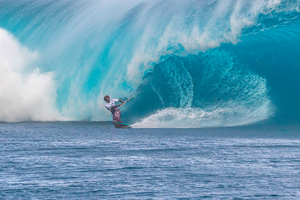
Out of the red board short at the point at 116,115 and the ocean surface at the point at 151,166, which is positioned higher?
the red board short at the point at 116,115

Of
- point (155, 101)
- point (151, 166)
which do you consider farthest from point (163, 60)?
point (151, 166)

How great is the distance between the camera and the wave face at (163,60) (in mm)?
14461

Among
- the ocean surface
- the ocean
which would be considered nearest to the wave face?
the ocean

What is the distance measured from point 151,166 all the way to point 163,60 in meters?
9.36

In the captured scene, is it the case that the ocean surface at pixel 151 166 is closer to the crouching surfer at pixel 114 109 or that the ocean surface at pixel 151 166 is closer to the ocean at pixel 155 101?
the ocean at pixel 155 101

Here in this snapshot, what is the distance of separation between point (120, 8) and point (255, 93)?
900cm

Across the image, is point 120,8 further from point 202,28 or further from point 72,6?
point 202,28

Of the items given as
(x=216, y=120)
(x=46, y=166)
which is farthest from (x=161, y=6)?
(x=46, y=166)

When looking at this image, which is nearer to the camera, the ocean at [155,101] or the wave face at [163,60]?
the ocean at [155,101]

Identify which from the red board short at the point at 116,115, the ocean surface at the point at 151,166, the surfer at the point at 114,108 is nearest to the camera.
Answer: the ocean surface at the point at 151,166

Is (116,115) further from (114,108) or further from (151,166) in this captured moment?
(151,166)

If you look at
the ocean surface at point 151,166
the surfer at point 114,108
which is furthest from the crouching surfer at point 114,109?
the ocean surface at point 151,166

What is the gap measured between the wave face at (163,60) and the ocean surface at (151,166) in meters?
3.18

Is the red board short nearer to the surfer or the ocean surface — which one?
the surfer
